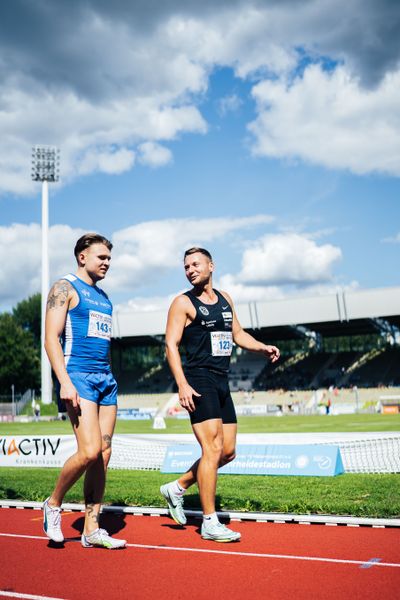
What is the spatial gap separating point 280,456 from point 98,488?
18.4ft

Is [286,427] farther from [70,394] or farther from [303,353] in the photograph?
[303,353]

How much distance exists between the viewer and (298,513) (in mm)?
6281

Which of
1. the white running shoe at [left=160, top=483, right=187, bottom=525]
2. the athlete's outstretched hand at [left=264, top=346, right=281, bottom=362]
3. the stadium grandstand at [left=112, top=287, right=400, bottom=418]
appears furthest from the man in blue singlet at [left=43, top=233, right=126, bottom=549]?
the stadium grandstand at [left=112, top=287, right=400, bottom=418]

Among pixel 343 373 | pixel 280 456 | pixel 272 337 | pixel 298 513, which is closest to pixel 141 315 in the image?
pixel 272 337

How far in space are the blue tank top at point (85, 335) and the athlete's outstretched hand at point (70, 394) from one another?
24 centimetres

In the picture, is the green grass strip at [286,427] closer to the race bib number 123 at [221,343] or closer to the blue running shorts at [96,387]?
the race bib number 123 at [221,343]

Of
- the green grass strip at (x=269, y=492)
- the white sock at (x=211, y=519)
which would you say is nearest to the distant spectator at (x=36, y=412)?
the green grass strip at (x=269, y=492)

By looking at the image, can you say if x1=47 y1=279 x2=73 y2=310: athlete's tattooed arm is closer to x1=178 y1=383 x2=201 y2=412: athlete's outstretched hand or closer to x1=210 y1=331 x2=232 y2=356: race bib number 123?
x1=178 y1=383 x2=201 y2=412: athlete's outstretched hand

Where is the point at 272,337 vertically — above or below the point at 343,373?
above

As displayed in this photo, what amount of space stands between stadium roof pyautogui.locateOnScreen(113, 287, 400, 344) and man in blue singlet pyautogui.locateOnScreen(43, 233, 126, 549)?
1931 inches

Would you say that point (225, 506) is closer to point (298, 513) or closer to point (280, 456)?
point (298, 513)

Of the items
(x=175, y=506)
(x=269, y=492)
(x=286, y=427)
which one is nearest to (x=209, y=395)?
(x=175, y=506)

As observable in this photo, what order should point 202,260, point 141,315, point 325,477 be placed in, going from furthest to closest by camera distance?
point 141,315 < point 325,477 < point 202,260

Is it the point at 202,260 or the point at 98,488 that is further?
the point at 202,260
